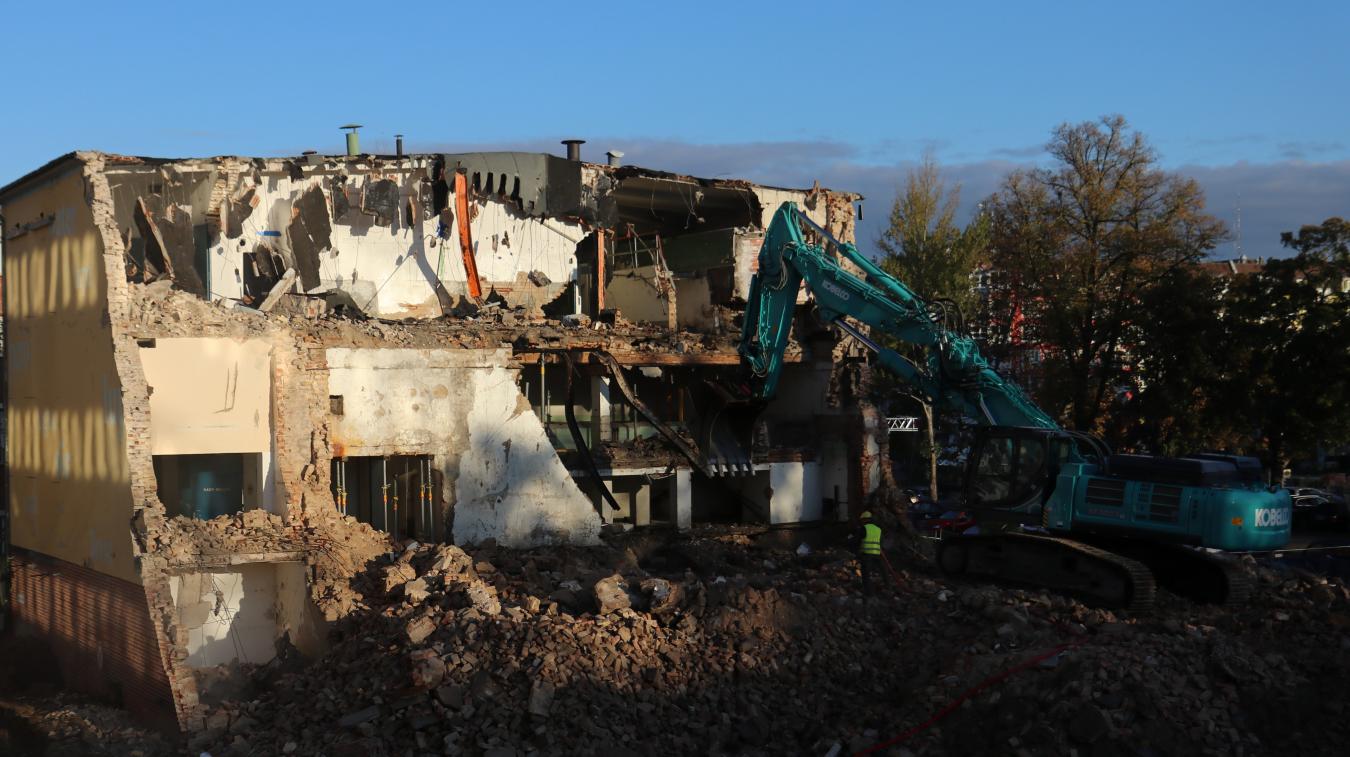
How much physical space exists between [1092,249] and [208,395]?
21562 mm

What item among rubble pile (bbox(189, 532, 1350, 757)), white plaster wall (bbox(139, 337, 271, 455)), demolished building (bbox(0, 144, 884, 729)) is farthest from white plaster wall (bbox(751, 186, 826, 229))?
white plaster wall (bbox(139, 337, 271, 455))

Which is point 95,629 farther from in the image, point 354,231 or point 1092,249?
point 1092,249

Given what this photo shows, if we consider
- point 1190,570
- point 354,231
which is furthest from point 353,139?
point 1190,570

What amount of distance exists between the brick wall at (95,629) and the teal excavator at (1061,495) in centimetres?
1017

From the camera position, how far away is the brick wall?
51.9 feet

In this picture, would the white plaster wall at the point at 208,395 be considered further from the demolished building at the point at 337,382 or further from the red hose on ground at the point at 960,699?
the red hose on ground at the point at 960,699

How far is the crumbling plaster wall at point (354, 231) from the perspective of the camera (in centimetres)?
2066

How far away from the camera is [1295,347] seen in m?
26.9

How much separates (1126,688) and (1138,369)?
18.9 metres

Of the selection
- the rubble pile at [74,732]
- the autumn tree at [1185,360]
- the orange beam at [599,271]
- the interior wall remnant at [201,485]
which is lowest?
the rubble pile at [74,732]

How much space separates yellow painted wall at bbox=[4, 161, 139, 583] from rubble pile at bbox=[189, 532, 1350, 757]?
384cm

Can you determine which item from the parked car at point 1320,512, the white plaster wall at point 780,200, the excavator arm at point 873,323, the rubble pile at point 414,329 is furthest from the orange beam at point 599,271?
the parked car at point 1320,512

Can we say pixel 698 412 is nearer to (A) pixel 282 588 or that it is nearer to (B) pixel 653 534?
(B) pixel 653 534

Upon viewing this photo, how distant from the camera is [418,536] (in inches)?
769
